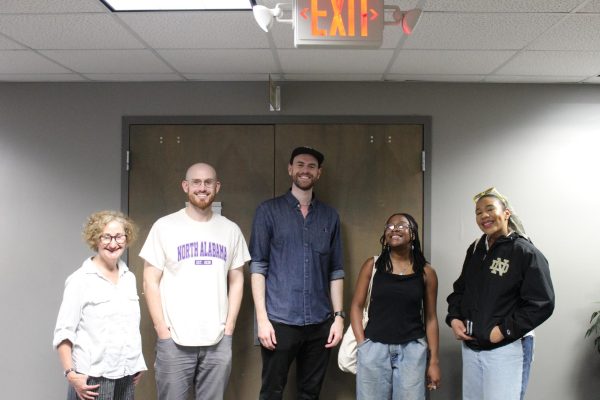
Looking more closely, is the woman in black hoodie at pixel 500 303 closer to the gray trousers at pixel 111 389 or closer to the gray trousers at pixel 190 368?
the gray trousers at pixel 190 368

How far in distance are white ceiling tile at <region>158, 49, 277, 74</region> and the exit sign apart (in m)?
1.00

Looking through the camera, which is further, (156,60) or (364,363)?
(156,60)

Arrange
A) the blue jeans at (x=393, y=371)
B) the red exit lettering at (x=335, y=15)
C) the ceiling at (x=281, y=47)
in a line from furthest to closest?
1. the blue jeans at (x=393, y=371)
2. the ceiling at (x=281, y=47)
3. the red exit lettering at (x=335, y=15)

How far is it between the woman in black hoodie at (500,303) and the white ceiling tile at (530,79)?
0.92m

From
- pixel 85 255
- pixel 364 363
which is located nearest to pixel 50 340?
pixel 85 255

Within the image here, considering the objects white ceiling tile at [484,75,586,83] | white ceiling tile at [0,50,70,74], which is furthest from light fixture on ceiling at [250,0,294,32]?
white ceiling tile at [484,75,586,83]

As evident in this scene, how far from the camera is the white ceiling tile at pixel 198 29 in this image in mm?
2250

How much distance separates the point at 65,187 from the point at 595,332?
3.38m

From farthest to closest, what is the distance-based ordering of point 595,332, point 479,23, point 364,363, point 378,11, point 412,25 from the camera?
point 595,332 < point 364,363 < point 479,23 < point 412,25 < point 378,11

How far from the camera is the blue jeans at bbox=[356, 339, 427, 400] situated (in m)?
2.48

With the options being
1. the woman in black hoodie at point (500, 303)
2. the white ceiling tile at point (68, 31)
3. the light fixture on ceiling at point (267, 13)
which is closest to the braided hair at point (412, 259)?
the woman in black hoodie at point (500, 303)

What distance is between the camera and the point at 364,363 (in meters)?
2.55

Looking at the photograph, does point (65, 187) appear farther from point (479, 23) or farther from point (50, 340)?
point (479, 23)

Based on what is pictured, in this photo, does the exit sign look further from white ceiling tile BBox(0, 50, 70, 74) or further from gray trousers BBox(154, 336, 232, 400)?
white ceiling tile BBox(0, 50, 70, 74)
